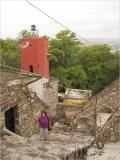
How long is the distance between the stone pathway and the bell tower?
37.8 ft

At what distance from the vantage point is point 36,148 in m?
7.89

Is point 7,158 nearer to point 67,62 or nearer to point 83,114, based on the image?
point 83,114

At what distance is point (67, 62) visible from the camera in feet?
121

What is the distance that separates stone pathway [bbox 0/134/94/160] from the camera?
7.27 m

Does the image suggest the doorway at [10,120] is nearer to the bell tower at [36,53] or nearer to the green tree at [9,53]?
the bell tower at [36,53]

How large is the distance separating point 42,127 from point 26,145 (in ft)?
4.58

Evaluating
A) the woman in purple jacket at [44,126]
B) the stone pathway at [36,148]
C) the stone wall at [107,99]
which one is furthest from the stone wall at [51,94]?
the stone pathway at [36,148]

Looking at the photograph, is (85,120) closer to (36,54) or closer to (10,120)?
(10,120)

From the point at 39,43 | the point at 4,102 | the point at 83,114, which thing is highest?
the point at 39,43

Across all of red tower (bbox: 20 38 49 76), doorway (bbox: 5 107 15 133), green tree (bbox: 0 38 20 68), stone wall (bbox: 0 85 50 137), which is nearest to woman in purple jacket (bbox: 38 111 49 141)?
stone wall (bbox: 0 85 50 137)

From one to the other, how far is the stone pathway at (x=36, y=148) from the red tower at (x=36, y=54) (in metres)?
11.5

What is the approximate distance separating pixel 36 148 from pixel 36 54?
12754 mm

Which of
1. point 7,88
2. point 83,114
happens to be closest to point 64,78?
point 83,114

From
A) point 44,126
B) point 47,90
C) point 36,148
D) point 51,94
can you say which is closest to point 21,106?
point 44,126
